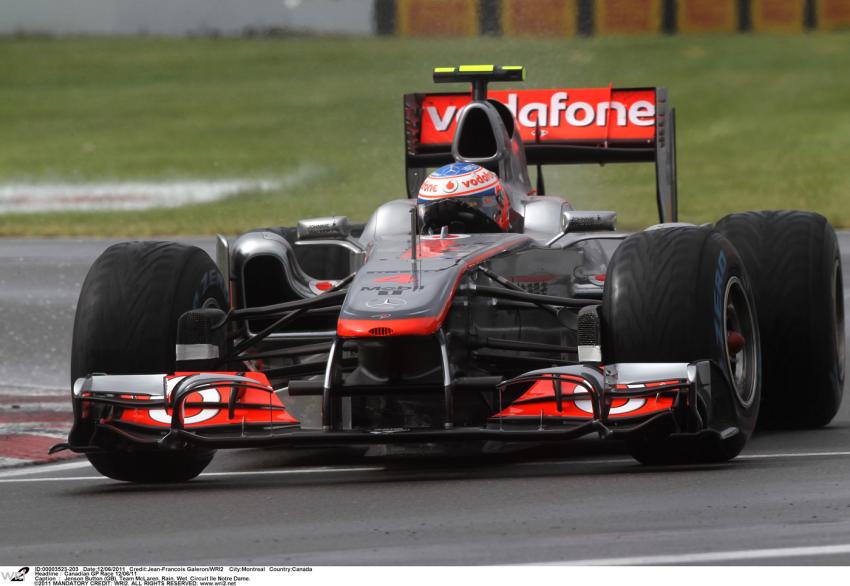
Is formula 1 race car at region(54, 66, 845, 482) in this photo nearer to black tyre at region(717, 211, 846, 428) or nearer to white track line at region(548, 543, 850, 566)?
black tyre at region(717, 211, 846, 428)

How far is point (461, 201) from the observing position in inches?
400

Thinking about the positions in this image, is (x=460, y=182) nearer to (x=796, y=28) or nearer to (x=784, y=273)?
(x=784, y=273)

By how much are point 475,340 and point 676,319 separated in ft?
3.78

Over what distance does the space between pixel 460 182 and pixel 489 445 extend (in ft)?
5.02

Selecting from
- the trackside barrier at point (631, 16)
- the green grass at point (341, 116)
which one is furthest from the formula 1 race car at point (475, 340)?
the trackside barrier at point (631, 16)

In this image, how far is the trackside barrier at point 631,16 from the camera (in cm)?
4628

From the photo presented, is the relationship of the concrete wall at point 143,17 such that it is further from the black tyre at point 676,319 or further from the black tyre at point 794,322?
the black tyre at point 676,319

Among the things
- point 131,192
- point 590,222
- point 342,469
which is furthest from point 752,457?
point 131,192

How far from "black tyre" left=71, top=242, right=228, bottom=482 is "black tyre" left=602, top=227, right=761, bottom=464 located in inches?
85.4

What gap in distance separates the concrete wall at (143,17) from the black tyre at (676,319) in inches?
1820

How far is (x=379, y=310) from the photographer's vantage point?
8.47 m

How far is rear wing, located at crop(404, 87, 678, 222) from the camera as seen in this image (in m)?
12.9

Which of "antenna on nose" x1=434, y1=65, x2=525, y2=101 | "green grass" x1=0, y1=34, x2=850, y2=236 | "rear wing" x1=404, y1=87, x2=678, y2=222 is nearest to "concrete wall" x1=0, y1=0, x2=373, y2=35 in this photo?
"green grass" x1=0, y1=34, x2=850, y2=236

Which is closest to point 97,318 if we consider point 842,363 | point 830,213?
point 842,363
